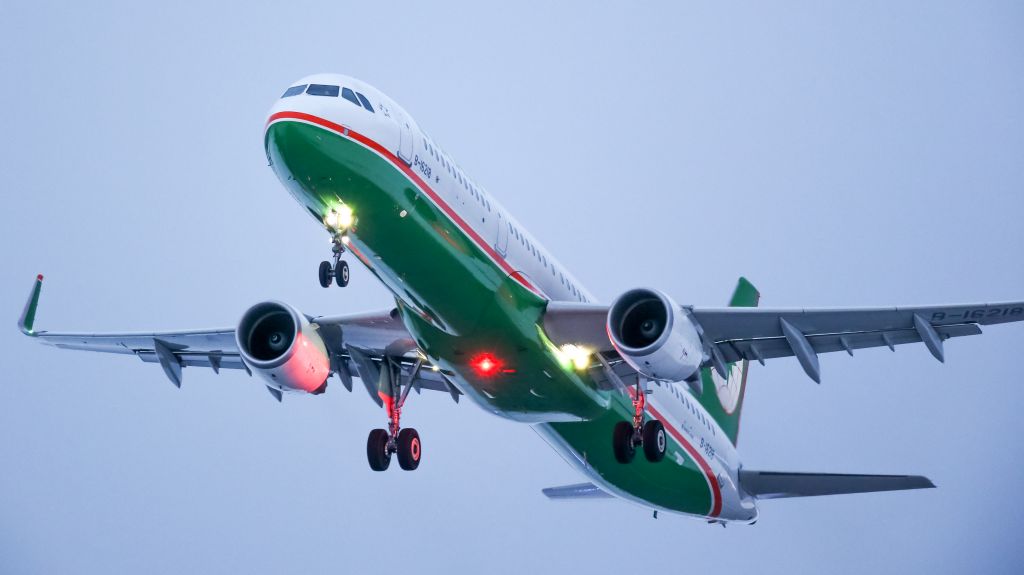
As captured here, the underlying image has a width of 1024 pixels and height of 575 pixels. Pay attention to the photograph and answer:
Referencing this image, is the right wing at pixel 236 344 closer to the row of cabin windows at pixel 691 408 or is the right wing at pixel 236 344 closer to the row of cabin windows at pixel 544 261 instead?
the row of cabin windows at pixel 544 261

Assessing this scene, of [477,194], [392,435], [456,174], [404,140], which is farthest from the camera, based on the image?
[392,435]

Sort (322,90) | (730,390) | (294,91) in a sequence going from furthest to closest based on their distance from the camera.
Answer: (730,390)
(322,90)
(294,91)

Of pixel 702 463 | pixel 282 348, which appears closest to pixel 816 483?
pixel 702 463

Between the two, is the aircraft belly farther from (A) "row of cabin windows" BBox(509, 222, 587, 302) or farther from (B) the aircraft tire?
(A) "row of cabin windows" BBox(509, 222, 587, 302)

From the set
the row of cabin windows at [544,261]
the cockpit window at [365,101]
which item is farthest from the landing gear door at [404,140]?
the row of cabin windows at [544,261]

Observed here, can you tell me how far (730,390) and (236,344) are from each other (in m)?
17.8

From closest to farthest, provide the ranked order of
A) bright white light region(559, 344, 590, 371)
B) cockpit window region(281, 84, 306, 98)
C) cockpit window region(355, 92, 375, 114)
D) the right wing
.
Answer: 1. cockpit window region(281, 84, 306, 98)
2. cockpit window region(355, 92, 375, 114)
3. bright white light region(559, 344, 590, 371)
4. the right wing

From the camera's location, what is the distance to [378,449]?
30.8 m

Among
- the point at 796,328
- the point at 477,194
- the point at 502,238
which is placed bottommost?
the point at 796,328

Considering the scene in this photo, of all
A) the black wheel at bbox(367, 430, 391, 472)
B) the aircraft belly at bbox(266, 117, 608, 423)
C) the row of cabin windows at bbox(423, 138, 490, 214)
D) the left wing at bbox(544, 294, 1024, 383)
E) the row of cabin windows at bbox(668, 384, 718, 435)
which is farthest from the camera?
the row of cabin windows at bbox(668, 384, 718, 435)

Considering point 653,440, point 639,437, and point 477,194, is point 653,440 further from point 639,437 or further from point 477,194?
point 477,194

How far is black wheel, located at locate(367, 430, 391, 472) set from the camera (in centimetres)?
3075

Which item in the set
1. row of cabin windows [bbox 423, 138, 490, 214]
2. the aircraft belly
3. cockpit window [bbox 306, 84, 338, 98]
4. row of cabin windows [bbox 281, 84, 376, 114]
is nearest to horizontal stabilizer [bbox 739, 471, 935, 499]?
the aircraft belly

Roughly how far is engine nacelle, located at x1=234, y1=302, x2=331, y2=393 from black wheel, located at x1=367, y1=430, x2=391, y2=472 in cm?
188
